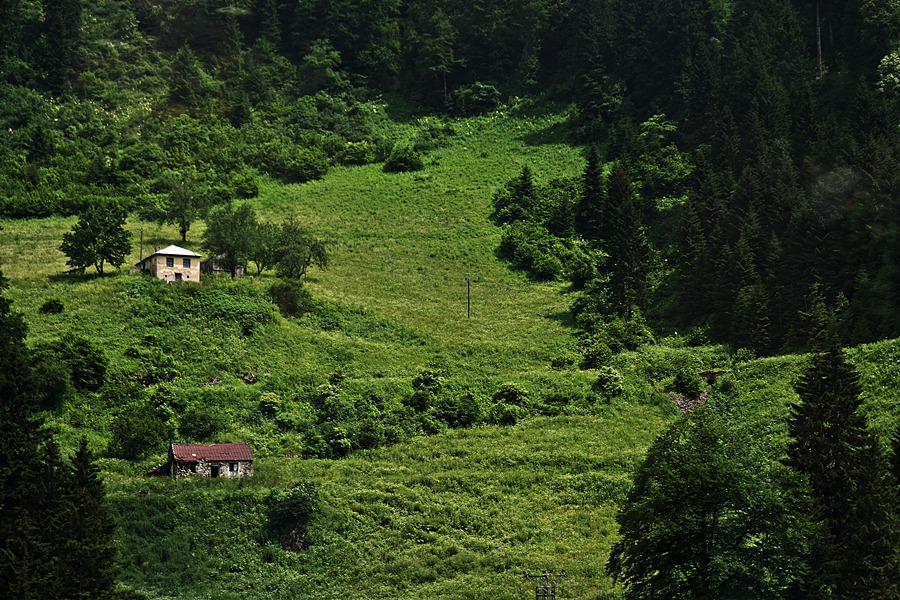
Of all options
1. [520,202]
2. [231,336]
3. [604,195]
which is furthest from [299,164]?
[231,336]

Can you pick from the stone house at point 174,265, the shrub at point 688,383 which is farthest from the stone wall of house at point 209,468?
the shrub at point 688,383

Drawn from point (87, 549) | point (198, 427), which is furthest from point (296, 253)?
point (87, 549)

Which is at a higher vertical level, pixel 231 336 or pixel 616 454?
pixel 231 336

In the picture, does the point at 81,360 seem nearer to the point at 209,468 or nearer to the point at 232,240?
the point at 209,468

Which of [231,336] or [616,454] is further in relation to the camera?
[231,336]

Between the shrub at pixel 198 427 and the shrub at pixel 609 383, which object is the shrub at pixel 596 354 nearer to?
the shrub at pixel 609 383

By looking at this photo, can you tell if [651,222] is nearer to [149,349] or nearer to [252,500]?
[149,349]
